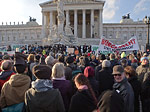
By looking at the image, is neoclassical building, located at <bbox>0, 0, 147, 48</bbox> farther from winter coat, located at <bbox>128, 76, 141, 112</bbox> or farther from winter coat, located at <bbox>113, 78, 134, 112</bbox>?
winter coat, located at <bbox>113, 78, 134, 112</bbox>

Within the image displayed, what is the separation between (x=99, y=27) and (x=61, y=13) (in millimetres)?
31041

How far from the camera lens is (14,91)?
397 centimetres

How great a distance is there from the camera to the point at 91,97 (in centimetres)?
364

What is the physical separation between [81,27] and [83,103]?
62.7 m

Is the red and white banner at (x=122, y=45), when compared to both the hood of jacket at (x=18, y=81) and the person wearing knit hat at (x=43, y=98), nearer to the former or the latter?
the hood of jacket at (x=18, y=81)

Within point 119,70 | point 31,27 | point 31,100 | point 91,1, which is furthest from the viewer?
point 31,27

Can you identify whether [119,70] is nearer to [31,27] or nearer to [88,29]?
[88,29]

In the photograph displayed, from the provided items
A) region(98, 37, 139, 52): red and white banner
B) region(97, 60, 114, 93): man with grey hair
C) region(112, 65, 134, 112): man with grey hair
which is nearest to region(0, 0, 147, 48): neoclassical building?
region(98, 37, 139, 52): red and white banner

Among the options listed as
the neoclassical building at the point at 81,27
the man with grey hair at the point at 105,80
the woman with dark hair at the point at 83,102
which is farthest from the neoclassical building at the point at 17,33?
the woman with dark hair at the point at 83,102

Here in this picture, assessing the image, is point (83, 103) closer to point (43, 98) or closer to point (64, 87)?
point (43, 98)

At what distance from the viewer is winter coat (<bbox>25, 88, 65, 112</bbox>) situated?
139 inches

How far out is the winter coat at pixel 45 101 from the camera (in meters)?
3.53

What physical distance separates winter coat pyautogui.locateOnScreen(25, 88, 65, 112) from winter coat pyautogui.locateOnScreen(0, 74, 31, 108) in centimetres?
46

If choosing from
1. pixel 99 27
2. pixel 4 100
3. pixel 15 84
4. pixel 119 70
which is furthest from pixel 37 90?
pixel 99 27
